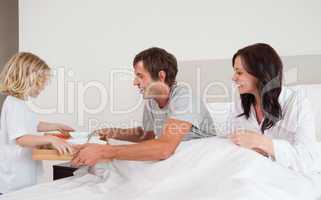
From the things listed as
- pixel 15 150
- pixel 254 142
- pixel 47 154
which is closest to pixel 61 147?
pixel 47 154

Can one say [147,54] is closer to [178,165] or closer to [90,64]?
[178,165]

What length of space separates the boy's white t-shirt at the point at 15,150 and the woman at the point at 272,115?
2.60 feet

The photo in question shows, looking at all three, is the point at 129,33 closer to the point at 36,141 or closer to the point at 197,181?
the point at 36,141

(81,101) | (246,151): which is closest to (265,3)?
(246,151)

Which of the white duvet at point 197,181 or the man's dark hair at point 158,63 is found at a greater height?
the man's dark hair at point 158,63

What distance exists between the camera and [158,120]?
1.61m

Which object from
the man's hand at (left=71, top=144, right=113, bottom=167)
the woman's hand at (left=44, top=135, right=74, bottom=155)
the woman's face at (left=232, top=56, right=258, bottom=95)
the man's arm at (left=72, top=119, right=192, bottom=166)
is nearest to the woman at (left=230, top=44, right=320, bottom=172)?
the woman's face at (left=232, top=56, right=258, bottom=95)

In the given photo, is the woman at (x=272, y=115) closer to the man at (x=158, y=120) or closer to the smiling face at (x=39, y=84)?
the man at (x=158, y=120)

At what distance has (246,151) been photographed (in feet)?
3.70

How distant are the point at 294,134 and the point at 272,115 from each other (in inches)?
4.4

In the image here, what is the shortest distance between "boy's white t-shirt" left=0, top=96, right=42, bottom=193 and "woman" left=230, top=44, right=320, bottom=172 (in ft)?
2.60

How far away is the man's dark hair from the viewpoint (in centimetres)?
150

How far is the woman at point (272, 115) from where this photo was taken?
1240 mm

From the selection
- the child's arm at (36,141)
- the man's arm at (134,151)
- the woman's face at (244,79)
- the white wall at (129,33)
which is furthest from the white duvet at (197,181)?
the white wall at (129,33)
